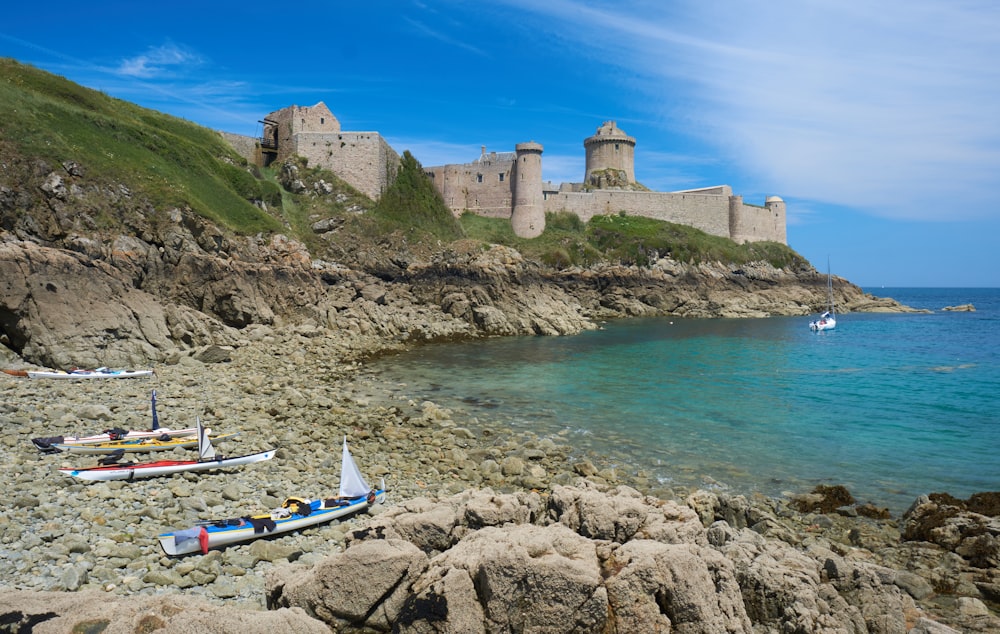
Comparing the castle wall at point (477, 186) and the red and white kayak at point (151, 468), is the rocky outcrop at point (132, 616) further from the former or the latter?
the castle wall at point (477, 186)

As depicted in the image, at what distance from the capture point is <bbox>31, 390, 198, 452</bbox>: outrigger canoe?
13.0m

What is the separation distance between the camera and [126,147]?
38.8 metres

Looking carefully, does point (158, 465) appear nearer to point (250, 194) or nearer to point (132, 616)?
point (132, 616)

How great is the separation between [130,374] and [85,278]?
6.39m

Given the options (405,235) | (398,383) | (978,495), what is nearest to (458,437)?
(398,383)

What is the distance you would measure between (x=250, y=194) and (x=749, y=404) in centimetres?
4046

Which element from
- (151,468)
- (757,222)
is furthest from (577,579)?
(757,222)

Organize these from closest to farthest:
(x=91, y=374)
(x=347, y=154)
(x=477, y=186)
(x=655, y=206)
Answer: (x=91, y=374) → (x=347, y=154) → (x=477, y=186) → (x=655, y=206)

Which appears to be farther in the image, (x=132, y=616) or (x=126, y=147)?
(x=126, y=147)

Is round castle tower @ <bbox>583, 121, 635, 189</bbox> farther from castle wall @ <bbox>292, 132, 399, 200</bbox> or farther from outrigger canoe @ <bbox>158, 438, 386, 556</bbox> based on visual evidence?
outrigger canoe @ <bbox>158, 438, 386, 556</bbox>

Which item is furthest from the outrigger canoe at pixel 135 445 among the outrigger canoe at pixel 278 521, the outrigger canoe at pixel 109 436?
the outrigger canoe at pixel 278 521

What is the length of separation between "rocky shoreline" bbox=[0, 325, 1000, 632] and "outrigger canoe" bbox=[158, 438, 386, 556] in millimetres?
205

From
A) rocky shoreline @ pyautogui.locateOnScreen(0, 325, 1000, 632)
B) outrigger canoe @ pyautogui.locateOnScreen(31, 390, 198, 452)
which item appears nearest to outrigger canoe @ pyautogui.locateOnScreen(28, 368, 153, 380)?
rocky shoreline @ pyautogui.locateOnScreen(0, 325, 1000, 632)

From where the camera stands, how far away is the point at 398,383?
25156 mm
